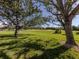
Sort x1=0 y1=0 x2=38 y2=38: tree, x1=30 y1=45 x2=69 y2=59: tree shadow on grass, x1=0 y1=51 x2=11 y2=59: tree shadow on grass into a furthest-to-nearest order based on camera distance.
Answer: x1=0 y1=0 x2=38 y2=38: tree → x1=30 y1=45 x2=69 y2=59: tree shadow on grass → x1=0 y1=51 x2=11 y2=59: tree shadow on grass

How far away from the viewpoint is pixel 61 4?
1862cm

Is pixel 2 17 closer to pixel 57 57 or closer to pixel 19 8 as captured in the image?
pixel 19 8

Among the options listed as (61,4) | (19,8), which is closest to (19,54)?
(61,4)

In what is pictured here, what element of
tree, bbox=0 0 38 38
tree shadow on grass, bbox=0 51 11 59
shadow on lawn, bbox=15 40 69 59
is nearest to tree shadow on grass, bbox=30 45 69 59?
shadow on lawn, bbox=15 40 69 59

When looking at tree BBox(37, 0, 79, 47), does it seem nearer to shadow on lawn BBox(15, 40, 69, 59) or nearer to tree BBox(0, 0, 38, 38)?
shadow on lawn BBox(15, 40, 69, 59)

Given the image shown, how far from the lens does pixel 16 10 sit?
87.6ft

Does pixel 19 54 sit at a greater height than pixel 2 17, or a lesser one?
lesser

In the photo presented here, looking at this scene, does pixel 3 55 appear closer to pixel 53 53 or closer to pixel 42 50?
pixel 42 50

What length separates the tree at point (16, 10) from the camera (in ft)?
87.1

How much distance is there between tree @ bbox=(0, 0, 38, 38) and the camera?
2655cm

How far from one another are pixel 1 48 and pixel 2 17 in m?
11.0

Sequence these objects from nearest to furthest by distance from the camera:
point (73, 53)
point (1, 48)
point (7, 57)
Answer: point (7, 57) < point (73, 53) < point (1, 48)

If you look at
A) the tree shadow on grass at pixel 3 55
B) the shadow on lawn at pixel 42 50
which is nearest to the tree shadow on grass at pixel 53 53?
the shadow on lawn at pixel 42 50

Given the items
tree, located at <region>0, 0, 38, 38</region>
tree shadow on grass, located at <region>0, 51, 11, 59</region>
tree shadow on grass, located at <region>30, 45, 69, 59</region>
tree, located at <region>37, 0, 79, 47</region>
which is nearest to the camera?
tree shadow on grass, located at <region>0, 51, 11, 59</region>
